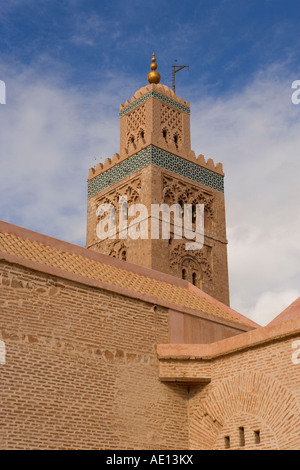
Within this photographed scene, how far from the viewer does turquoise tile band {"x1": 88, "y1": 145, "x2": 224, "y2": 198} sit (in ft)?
63.2

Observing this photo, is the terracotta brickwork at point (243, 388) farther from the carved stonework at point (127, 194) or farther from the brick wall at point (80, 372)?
the carved stonework at point (127, 194)

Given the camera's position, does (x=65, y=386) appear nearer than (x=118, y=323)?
Yes

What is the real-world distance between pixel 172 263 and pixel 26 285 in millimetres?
10377

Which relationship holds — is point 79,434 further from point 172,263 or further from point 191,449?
point 172,263

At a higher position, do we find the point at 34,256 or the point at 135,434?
the point at 34,256

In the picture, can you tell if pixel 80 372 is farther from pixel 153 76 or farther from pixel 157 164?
pixel 153 76

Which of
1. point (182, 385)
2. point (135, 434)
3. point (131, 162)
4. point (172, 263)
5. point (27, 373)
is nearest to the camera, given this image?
point (27, 373)

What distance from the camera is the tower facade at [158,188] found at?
18609 millimetres

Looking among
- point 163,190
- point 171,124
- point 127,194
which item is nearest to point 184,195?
point 163,190

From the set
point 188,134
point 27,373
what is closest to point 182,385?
point 27,373

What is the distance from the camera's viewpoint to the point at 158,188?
18797 mm

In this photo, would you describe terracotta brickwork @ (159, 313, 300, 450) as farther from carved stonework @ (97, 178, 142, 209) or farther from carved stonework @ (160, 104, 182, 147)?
carved stonework @ (160, 104, 182, 147)

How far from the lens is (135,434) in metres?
8.58

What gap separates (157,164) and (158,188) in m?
0.76
